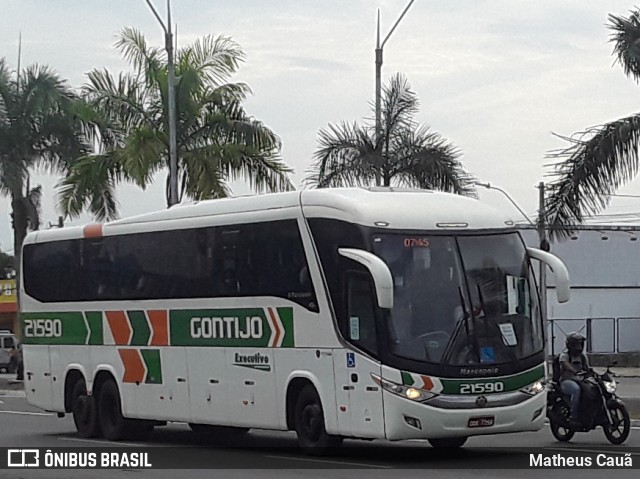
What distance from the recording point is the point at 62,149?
42656 mm

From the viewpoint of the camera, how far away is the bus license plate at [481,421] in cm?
1558

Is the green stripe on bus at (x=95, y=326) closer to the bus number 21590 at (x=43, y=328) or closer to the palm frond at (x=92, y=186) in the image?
the bus number 21590 at (x=43, y=328)

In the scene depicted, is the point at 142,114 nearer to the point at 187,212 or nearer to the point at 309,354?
the point at 187,212

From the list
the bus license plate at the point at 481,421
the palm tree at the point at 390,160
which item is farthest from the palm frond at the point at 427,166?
the bus license plate at the point at 481,421

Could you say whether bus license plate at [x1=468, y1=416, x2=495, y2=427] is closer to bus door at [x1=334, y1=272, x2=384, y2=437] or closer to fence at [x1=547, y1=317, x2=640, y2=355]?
bus door at [x1=334, y1=272, x2=384, y2=437]

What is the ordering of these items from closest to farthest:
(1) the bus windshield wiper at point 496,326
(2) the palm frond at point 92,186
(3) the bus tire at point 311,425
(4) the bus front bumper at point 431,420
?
A: 1. (4) the bus front bumper at point 431,420
2. (1) the bus windshield wiper at point 496,326
3. (3) the bus tire at point 311,425
4. (2) the palm frond at point 92,186

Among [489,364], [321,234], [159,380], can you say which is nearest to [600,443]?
[489,364]

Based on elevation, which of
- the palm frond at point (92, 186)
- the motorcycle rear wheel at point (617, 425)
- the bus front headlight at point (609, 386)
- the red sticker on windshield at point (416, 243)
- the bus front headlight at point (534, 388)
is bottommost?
the motorcycle rear wheel at point (617, 425)

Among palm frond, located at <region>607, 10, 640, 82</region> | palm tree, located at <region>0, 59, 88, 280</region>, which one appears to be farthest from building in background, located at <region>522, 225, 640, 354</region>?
palm frond, located at <region>607, 10, 640, 82</region>

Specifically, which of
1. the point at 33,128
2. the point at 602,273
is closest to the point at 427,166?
the point at 33,128

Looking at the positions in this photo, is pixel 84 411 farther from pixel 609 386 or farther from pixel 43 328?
pixel 609 386

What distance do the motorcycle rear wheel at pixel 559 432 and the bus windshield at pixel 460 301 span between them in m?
2.07

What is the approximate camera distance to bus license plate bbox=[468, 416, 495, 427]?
1558 cm

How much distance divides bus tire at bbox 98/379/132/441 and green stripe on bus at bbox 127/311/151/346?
113cm
